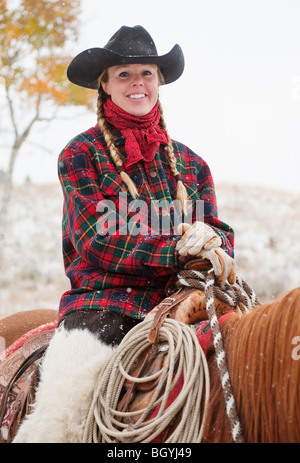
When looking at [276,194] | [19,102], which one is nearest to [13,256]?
[19,102]

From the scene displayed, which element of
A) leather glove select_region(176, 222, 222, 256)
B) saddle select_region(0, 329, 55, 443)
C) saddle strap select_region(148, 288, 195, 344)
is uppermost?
leather glove select_region(176, 222, 222, 256)

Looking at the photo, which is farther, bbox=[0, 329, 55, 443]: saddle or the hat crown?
the hat crown

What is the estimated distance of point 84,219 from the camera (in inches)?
92.3

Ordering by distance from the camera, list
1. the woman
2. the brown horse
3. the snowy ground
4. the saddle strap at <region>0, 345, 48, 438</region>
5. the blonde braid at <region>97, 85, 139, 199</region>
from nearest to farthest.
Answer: the woman, the saddle strap at <region>0, 345, 48, 438</region>, the blonde braid at <region>97, 85, 139, 199</region>, the brown horse, the snowy ground

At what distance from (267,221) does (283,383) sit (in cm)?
1089

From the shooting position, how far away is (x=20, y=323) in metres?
3.12

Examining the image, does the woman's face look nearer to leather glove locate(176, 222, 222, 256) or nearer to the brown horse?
leather glove locate(176, 222, 222, 256)

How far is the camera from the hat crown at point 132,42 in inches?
98.7

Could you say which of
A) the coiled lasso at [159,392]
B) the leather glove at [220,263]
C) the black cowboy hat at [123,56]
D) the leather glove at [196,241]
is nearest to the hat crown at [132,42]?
the black cowboy hat at [123,56]

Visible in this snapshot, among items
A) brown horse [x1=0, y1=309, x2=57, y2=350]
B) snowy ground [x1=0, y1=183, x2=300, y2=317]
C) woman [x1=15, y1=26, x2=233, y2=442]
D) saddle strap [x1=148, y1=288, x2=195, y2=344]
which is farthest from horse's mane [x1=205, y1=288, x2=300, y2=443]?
snowy ground [x1=0, y1=183, x2=300, y2=317]

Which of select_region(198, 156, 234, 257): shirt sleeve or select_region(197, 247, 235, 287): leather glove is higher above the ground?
select_region(198, 156, 234, 257): shirt sleeve

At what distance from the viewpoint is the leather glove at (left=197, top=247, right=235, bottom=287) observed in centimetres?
202

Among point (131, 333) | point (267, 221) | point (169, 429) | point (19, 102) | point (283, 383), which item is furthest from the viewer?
point (267, 221)
